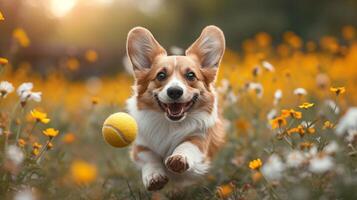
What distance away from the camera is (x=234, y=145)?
16.1 ft

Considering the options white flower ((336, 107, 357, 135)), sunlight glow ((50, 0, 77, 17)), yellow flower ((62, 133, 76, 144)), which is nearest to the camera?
white flower ((336, 107, 357, 135))

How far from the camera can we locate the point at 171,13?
671 inches

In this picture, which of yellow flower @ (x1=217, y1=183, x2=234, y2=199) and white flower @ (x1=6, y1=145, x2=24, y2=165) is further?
yellow flower @ (x1=217, y1=183, x2=234, y2=199)

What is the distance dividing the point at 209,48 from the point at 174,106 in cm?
65

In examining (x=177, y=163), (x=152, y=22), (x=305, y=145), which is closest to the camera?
(x=305, y=145)

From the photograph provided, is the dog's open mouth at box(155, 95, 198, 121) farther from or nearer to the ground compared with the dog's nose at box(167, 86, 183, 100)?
nearer to the ground

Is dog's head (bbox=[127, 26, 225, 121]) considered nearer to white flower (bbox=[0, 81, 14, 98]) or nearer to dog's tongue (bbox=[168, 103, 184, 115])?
dog's tongue (bbox=[168, 103, 184, 115])

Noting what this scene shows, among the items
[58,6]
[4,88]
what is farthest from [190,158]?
[58,6]

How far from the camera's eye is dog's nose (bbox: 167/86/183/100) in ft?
11.3

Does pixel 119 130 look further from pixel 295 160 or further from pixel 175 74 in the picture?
pixel 295 160

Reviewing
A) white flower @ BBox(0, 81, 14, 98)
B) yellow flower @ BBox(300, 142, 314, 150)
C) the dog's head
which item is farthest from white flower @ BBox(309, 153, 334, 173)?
white flower @ BBox(0, 81, 14, 98)

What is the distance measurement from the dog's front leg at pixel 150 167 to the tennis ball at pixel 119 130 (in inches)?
15.4

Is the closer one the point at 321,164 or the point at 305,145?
the point at 321,164

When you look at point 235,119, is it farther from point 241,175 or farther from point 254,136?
point 241,175
